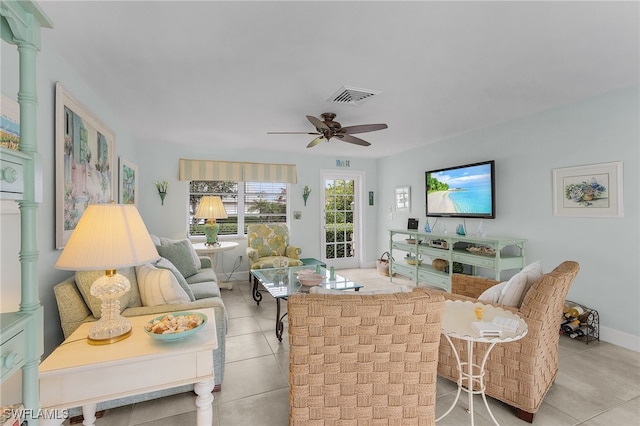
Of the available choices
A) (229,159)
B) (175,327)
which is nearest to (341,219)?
(229,159)

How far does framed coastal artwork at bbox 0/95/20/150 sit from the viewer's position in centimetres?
146

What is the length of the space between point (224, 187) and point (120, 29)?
369 cm

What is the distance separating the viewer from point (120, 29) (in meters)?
1.86

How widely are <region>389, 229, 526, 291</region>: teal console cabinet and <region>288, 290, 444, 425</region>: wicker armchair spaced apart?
8.32 feet

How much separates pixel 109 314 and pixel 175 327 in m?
0.39

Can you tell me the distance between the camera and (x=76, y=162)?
92.5 inches

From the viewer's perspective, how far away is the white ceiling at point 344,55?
1.70 m

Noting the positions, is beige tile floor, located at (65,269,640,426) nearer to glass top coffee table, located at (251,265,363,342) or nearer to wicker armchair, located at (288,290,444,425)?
glass top coffee table, located at (251,265,363,342)

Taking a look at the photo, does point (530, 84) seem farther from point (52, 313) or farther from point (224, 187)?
point (224, 187)

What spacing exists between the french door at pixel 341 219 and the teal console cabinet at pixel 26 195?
209 inches

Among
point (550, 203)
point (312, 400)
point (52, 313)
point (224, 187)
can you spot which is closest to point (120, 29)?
point (52, 313)

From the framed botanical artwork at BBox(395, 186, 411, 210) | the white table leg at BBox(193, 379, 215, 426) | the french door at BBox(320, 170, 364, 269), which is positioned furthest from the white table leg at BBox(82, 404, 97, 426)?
the framed botanical artwork at BBox(395, 186, 411, 210)

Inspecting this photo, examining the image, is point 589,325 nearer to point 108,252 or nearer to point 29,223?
point 108,252

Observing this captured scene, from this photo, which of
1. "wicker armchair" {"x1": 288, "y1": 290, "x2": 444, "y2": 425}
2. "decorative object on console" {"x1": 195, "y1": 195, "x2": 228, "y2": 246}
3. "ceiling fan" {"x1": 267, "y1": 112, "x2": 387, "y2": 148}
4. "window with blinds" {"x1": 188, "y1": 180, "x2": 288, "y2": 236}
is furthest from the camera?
"window with blinds" {"x1": 188, "y1": 180, "x2": 288, "y2": 236}
